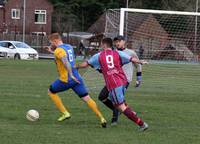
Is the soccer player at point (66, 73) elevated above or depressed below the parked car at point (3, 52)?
above

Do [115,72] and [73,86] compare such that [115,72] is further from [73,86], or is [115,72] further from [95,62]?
[73,86]

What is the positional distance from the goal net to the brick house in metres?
55.4

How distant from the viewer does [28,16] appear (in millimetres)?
82625

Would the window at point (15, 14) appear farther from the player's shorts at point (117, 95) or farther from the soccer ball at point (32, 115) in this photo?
the player's shorts at point (117, 95)

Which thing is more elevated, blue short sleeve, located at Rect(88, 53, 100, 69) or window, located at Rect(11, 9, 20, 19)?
blue short sleeve, located at Rect(88, 53, 100, 69)

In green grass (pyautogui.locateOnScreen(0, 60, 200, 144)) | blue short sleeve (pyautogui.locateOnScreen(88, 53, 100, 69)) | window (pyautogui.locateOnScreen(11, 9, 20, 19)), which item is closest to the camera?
green grass (pyautogui.locateOnScreen(0, 60, 200, 144))

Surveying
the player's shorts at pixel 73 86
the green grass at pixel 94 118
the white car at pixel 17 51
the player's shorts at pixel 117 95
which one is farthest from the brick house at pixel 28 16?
the player's shorts at pixel 117 95

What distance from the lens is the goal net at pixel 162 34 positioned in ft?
74.5

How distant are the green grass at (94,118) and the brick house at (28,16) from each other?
58319 millimetres

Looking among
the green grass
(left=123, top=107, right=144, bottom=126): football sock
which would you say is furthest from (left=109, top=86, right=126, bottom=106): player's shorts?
the green grass

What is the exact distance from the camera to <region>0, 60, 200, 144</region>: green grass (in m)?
10.6

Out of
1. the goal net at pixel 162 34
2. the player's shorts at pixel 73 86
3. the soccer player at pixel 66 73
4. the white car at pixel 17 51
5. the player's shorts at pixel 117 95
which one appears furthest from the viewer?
the white car at pixel 17 51

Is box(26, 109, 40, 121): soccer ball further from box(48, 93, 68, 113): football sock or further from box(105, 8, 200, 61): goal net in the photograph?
box(105, 8, 200, 61): goal net

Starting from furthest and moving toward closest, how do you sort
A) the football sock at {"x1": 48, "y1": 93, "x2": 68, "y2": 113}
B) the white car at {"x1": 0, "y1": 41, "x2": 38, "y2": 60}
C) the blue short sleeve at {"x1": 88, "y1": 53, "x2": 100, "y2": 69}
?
the white car at {"x1": 0, "y1": 41, "x2": 38, "y2": 60} < the football sock at {"x1": 48, "y1": 93, "x2": 68, "y2": 113} < the blue short sleeve at {"x1": 88, "y1": 53, "x2": 100, "y2": 69}
